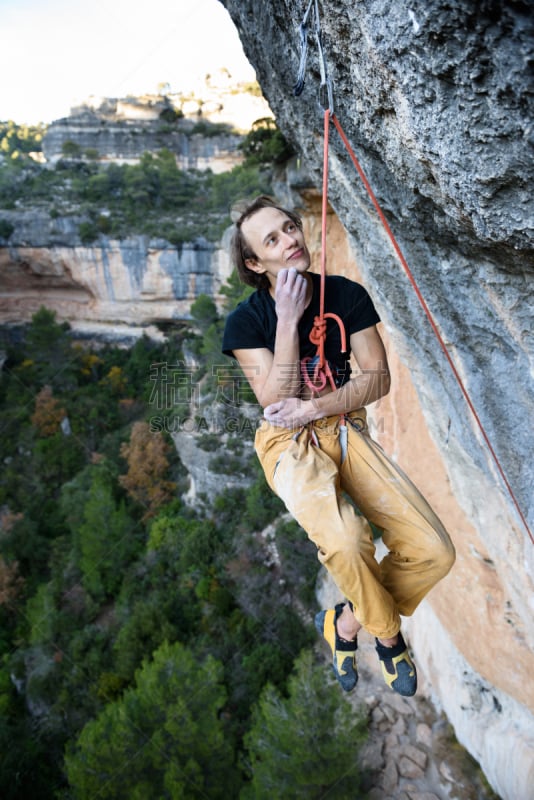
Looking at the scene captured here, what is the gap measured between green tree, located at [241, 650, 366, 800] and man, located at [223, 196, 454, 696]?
6610 millimetres

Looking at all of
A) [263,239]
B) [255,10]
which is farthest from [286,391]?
[255,10]

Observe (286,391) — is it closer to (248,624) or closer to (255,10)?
(255,10)

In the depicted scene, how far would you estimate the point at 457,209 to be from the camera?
5.78ft

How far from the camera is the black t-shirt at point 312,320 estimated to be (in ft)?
7.47

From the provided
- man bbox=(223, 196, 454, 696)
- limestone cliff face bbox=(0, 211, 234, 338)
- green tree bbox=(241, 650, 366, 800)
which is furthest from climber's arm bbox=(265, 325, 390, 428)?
limestone cliff face bbox=(0, 211, 234, 338)

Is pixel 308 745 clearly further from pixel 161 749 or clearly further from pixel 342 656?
pixel 342 656

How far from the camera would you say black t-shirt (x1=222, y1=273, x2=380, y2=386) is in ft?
7.47

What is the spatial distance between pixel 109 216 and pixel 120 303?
3.98 meters

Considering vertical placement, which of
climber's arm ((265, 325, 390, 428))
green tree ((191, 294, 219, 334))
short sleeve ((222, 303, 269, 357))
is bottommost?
green tree ((191, 294, 219, 334))

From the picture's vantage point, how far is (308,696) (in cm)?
847

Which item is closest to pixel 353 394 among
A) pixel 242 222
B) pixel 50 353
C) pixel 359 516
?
pixel 359 516

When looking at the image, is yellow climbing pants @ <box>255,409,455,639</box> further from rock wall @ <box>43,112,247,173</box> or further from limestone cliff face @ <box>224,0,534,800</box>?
rock wall @ <box>43,112,247,173</box>

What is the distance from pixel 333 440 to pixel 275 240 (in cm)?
90

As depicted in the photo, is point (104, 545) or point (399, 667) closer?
point (399, 667)
